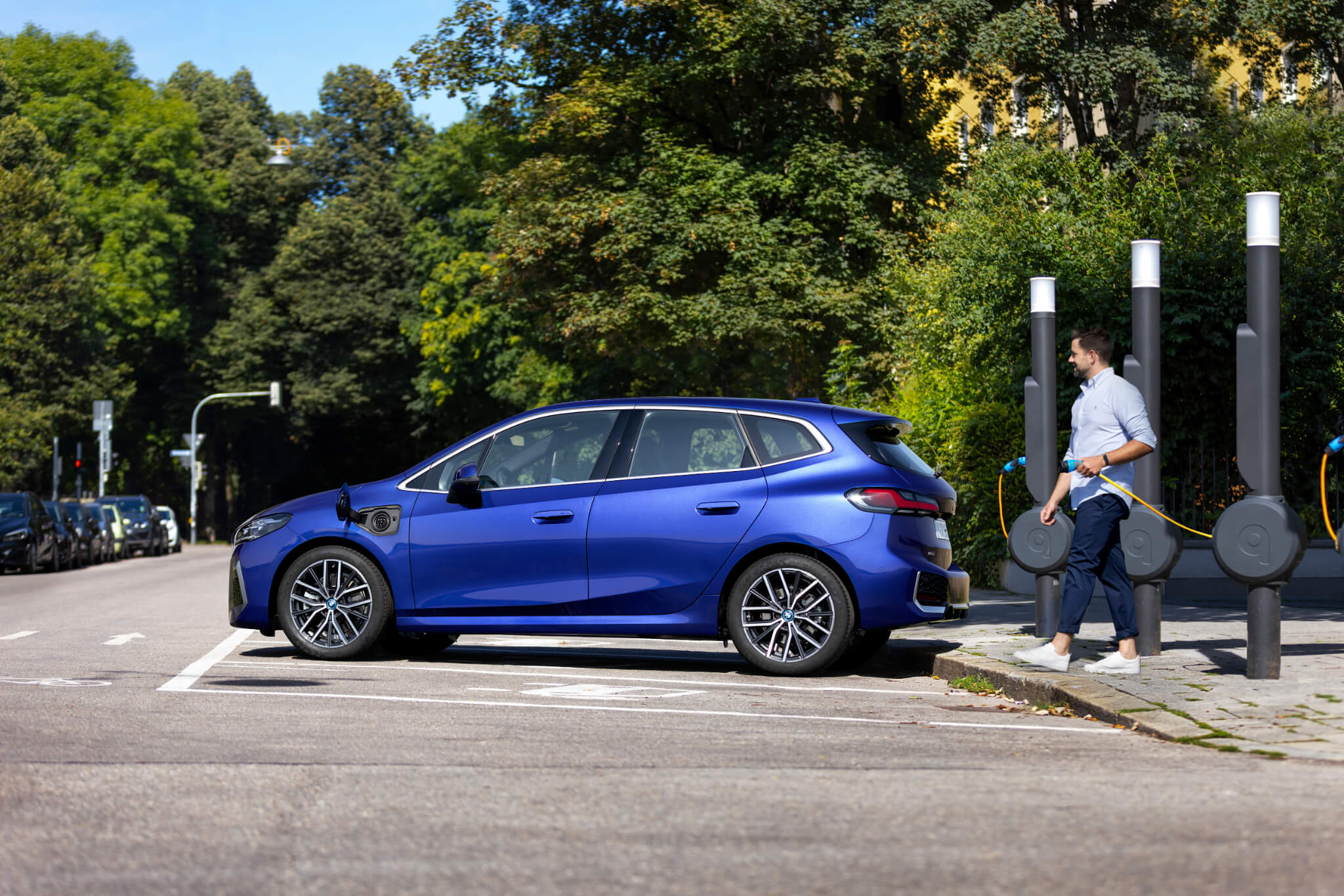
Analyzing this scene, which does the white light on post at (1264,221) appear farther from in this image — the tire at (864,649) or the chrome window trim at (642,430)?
the tire at (864,649)

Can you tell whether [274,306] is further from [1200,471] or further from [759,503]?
[759,503]

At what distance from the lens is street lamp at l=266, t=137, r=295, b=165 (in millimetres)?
63781

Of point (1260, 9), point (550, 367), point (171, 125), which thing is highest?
point (171, 125)

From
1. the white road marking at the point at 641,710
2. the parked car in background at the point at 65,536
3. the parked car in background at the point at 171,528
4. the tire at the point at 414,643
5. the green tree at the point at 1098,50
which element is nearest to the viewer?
the white road marking at the point at 641,710

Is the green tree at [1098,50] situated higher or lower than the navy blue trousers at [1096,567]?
higher

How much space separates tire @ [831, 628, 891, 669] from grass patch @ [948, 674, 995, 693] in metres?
0.87

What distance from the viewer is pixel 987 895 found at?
428 cm

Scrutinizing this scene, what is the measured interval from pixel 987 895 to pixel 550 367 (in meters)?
38.2

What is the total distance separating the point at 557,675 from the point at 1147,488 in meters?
3.95

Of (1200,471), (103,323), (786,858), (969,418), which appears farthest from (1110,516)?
(103,323)

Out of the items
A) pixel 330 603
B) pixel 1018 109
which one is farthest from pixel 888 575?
pixel 1018 109

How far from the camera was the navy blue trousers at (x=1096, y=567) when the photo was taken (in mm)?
9234

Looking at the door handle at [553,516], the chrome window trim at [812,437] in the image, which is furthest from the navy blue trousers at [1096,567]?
the door handle at [553,516]

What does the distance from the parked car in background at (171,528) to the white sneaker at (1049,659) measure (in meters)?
41.7
